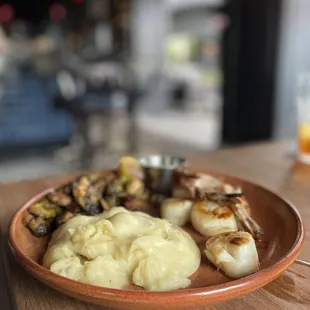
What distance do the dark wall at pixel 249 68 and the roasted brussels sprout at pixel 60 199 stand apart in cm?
339

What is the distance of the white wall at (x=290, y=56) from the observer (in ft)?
12.8

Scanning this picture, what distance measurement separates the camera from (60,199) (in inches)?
39.8

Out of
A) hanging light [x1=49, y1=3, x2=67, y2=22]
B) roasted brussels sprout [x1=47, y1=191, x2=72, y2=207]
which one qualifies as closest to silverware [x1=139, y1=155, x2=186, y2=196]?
roasted brussels sprout [x1=47, y1=191, x2=72, y2=207]

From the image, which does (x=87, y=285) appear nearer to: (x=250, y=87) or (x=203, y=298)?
(x=203, y=298)

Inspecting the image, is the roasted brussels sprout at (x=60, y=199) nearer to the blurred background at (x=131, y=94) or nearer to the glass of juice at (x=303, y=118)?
the glass of juice at (x=303, y=118)

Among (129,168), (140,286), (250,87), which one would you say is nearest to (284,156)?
(129,168)

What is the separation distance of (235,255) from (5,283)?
439 mm

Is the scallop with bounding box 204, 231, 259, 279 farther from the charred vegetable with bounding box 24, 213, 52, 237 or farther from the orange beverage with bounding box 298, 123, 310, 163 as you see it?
the orange beverage with bounding box 298, 123, 310, 163

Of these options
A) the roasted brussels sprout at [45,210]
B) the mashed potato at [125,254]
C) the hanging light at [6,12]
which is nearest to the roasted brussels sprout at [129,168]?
the roasted brussels sprout at [45,210]

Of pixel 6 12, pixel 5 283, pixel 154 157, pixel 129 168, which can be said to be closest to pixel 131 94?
pixel 154 157

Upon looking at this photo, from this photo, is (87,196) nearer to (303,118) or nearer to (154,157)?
(154,157)

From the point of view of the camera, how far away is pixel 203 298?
64cm

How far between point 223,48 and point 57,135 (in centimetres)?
202

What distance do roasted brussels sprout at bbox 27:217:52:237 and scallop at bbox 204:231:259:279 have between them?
1.16 ft
